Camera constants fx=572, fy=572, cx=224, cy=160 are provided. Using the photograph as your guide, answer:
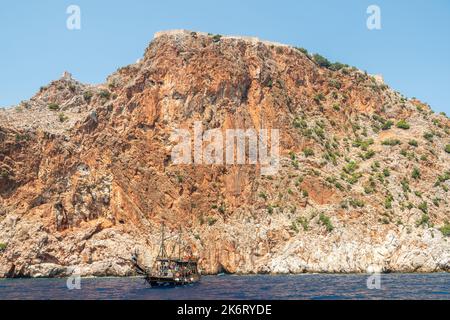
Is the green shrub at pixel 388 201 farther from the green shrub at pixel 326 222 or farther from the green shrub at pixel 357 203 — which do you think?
the green shrub at pixel 326 222

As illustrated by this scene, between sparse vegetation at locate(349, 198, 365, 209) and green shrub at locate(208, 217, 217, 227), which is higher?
sparse vegetation at locate(349, 198, 365, 209)

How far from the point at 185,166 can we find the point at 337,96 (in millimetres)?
36926

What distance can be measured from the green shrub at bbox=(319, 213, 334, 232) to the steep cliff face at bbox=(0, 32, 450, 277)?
0.94 feet

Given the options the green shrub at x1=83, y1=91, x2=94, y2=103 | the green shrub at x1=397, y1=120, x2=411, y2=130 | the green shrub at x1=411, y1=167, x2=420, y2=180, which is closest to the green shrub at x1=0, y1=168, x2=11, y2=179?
the green shrub at x1=83, y1=91, x2=94, y2=103

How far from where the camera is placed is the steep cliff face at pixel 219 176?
262ft

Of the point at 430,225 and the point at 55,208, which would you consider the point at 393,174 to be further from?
the point at 55,208

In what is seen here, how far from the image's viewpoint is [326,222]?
83.8 m

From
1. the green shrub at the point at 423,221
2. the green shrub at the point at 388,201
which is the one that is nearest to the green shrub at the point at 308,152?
the green shrub at the point at 388,201

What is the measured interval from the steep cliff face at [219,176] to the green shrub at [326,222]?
0.29m

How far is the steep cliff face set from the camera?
3145 inches

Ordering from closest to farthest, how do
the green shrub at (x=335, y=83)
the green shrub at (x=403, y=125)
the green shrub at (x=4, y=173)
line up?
1. the green shrub at (x=4, y=173)
2. the green shrub at (x=403, y=125)
3. the green shrub at (x=335, y=83)

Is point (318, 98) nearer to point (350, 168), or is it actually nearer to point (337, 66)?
point (337, 66)

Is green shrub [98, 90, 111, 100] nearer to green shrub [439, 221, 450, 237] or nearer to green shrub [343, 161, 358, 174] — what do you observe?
green shrub [343, 161, 358, 174]
